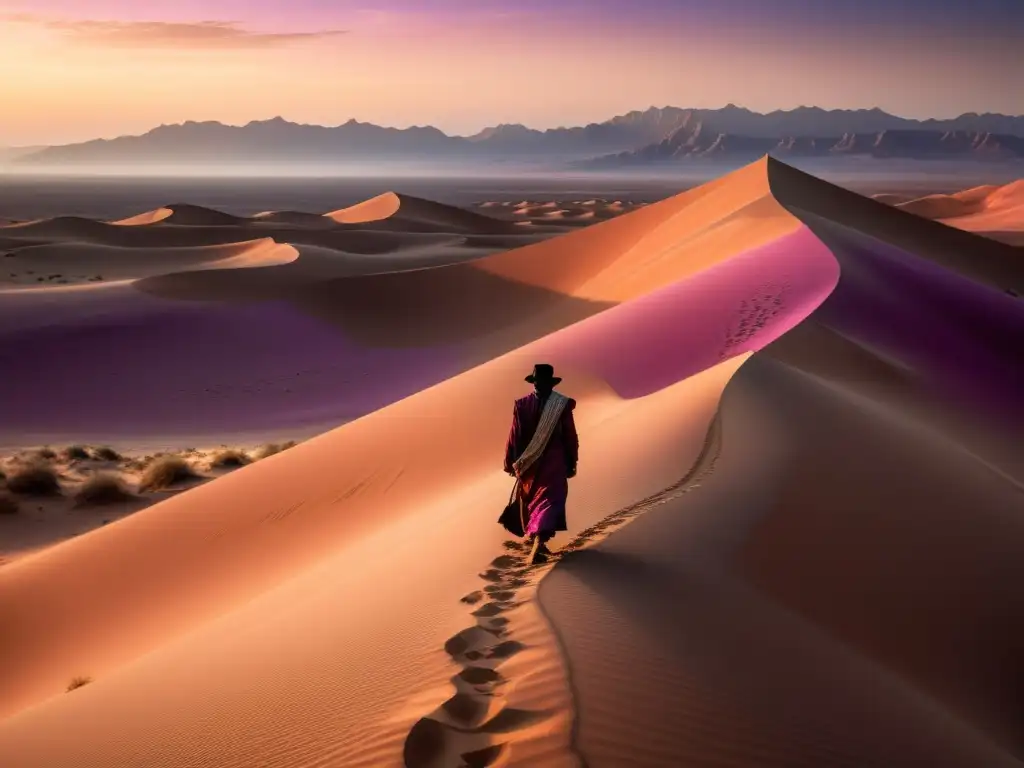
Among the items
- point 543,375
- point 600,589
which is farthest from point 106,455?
point 600,589

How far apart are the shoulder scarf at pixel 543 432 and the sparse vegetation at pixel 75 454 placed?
13173 millimetres

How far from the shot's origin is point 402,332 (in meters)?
30.3

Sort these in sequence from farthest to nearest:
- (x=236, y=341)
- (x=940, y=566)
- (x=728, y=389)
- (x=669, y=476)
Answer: (x=236, y=341), (x=728, y=389), (x=669, y=476), (x=940, y=566)

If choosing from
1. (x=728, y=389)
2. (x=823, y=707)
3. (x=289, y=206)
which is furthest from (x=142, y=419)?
(x=289, y=206)

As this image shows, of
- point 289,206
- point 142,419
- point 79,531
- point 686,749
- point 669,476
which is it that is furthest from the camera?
point 289,206

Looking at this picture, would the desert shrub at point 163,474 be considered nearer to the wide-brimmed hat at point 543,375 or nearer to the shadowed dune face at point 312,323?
the shadowed dune face at point 312,323

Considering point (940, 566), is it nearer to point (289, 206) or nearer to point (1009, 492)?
point (1009, 492)

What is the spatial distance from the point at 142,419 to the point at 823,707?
20.3m

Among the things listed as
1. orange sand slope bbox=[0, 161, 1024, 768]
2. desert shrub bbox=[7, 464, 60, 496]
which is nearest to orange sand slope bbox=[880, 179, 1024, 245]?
orange sand slope bbox=[0, 161, 1024, 768]

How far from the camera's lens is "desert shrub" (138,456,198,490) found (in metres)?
14.8

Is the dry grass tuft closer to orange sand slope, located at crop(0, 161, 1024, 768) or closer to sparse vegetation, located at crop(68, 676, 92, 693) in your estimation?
orange sand slope, located at crop(0, 161, 1024, 768)

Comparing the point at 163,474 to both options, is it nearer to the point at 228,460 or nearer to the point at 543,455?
the point at 228,460

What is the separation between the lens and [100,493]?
46.3 ft

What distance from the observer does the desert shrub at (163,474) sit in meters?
14.8
